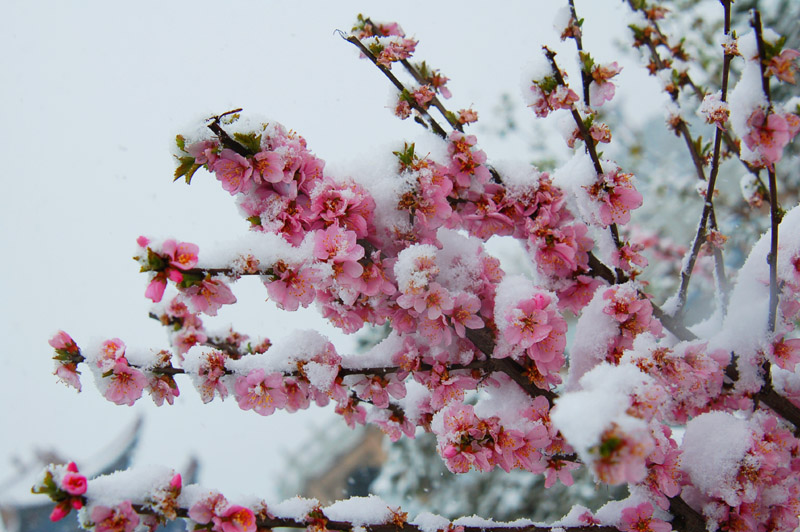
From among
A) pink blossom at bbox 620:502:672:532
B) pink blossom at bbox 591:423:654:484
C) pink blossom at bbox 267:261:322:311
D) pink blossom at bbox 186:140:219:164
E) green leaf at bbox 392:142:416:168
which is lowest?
pink blossom at bbox 591:423:654:484

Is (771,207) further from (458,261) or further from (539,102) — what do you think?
(458,261)

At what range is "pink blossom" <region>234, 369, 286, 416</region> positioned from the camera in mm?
1313

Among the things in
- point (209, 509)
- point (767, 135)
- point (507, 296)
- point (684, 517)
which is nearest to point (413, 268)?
point (507, 296)

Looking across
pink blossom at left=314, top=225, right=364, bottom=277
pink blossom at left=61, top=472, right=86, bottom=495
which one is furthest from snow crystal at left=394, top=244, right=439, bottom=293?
pink blossom at left=61, top=472, right=86, bottom=495

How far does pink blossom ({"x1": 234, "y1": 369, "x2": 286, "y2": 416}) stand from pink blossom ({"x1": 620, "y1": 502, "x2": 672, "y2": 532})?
3.19 ft

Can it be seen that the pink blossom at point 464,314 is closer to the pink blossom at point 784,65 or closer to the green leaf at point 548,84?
the green leaf at point 548,84

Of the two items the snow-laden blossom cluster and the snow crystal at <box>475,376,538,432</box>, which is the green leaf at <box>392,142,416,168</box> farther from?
the snow crystal at <box>475,376,538,432</box>

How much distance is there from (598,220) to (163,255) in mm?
1105

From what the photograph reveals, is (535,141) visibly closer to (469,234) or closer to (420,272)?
(469,234)

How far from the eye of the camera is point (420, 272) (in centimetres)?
115

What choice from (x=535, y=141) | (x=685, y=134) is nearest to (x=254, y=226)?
(x=685, y=134)

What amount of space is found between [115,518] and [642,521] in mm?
1263

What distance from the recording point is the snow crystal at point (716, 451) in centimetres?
128

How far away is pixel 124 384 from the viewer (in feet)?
4.23
